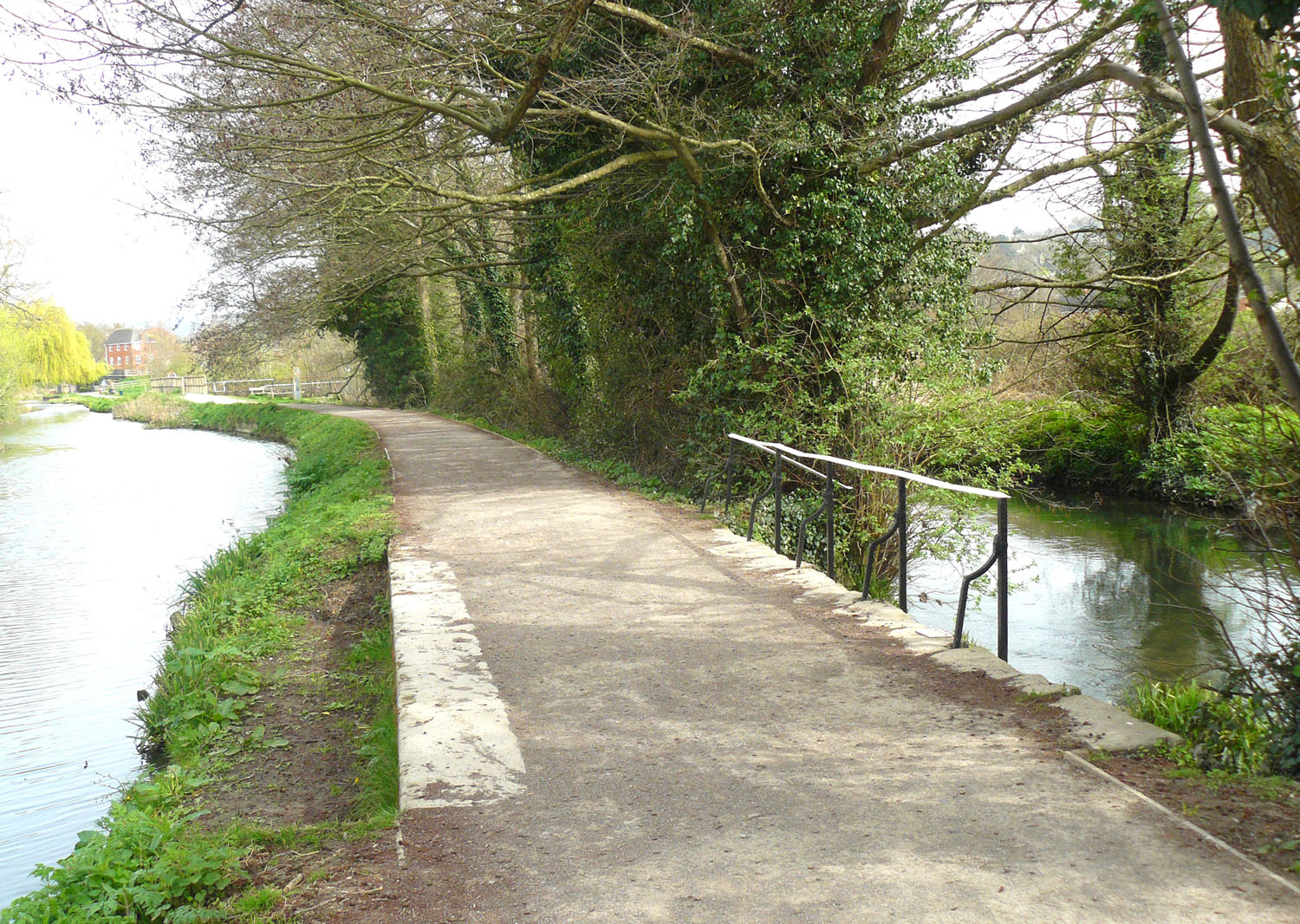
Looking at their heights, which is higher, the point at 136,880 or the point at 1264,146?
the point at 1264,146

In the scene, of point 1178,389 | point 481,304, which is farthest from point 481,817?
point 481,304

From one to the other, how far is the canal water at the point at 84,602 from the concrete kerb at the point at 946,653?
510 centimetres

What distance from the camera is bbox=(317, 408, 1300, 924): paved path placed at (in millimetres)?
3242

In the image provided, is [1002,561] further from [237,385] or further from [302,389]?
[237,385]

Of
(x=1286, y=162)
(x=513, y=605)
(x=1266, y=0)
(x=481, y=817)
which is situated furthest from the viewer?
(x=513, y=605)

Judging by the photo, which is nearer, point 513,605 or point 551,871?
point 551,871

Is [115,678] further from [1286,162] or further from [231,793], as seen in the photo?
[1286,162]

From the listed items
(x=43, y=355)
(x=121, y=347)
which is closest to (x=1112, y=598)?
(x=43, y=355)

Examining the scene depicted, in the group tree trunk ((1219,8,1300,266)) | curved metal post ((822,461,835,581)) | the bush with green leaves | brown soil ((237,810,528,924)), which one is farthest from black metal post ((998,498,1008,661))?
the bush with green leaves

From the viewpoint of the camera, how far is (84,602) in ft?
40.1

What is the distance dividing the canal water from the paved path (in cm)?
296

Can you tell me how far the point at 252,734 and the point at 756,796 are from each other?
383 cm

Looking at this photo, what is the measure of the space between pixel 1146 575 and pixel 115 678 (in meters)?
12.0

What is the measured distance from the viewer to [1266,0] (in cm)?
321
